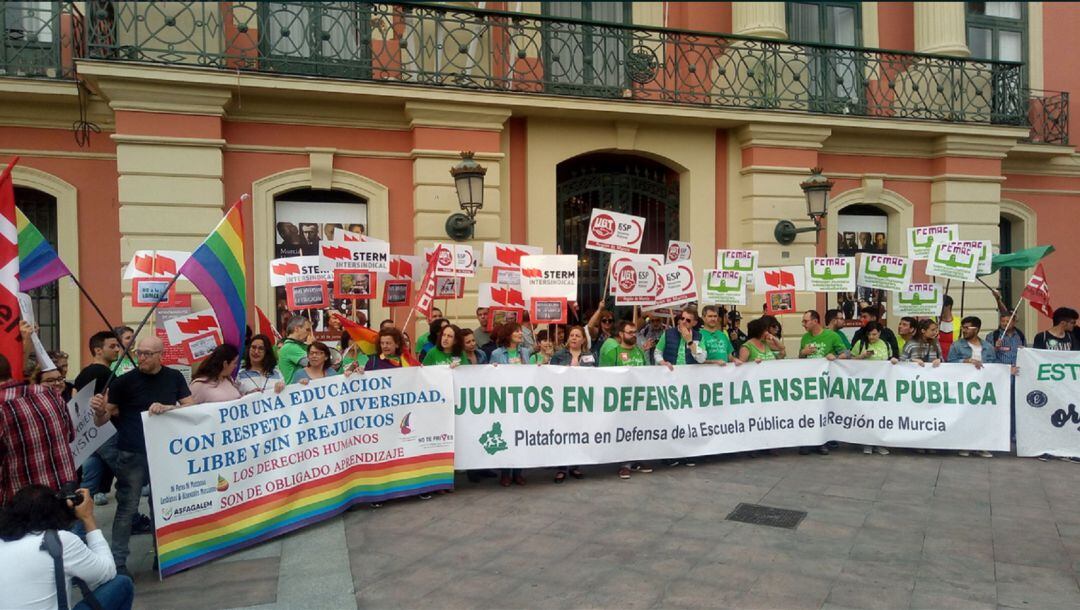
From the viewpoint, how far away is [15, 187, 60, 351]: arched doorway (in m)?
11.0

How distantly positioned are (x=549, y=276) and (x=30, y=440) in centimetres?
540

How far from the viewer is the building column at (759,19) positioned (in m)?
13.3

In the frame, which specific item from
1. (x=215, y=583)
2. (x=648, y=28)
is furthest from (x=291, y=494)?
(x=648, y=28)

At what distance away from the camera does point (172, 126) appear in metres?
10.3

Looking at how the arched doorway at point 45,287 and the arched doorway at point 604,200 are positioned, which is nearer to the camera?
the arched doorway at point 45,287

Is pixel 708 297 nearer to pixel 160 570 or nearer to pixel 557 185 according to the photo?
pixel 557 185

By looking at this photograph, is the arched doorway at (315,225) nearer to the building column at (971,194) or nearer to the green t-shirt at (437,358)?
the green t-shirt at (437,358)

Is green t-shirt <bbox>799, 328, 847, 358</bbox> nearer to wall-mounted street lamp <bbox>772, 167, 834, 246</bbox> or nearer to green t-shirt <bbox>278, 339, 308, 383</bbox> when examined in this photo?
wall-mounted street lamp <bbox>772, 167, 834, 246</bbox>

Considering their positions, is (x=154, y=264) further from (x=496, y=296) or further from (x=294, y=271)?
(x=496, y=296)

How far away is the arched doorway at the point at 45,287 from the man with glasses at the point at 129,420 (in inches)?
259

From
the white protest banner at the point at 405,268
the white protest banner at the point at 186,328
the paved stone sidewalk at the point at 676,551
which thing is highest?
the white protest banner at the point at 405,268

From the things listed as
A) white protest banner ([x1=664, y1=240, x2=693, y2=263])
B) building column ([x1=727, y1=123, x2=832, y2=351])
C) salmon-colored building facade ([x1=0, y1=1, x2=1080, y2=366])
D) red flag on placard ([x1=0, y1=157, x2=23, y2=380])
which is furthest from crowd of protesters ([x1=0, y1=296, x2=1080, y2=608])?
salmon-colored building facade ([x1=0, y1=1, x2=1080, y2=366])

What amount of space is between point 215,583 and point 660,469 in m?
4.54

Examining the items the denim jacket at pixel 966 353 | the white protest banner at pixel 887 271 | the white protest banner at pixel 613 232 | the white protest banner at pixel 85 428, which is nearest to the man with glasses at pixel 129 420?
the white protest banner at pixel 85 428
